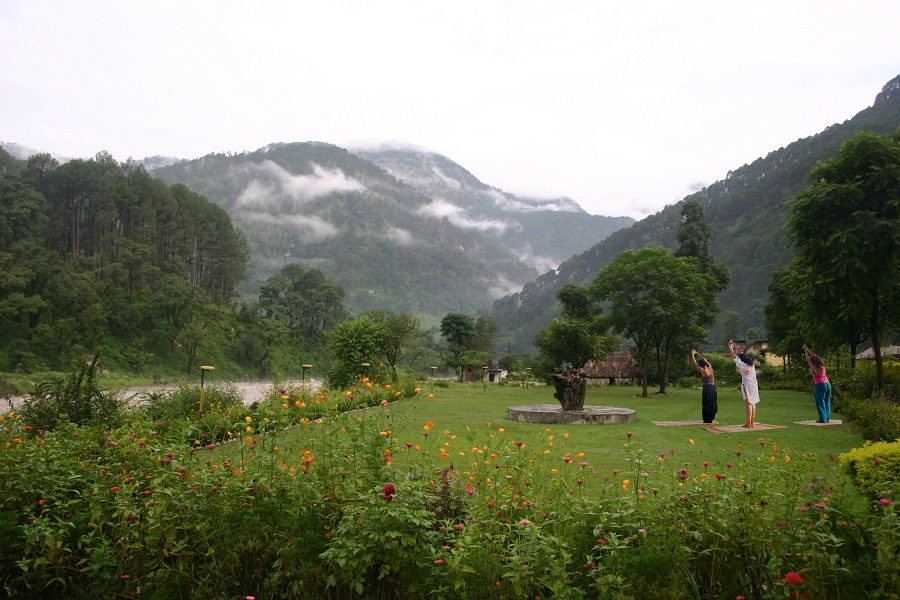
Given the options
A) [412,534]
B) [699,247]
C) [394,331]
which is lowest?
[412,534]

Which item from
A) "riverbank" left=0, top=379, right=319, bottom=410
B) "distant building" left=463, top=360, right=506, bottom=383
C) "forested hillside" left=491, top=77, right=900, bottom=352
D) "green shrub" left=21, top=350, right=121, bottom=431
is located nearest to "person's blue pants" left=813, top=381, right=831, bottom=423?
"riverbank" left=0, top=379, right=319, bottom=410

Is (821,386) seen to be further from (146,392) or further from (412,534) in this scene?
(146,392)

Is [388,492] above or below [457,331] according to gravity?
below

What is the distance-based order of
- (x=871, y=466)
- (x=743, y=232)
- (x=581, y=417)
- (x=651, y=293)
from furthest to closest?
(x=743, y=232) < (x=651, y=293) < (x=581, y=417) < (x=871, y=466)

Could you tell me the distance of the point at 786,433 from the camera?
1240 cm

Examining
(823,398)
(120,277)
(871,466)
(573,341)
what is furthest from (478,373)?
(871,466)

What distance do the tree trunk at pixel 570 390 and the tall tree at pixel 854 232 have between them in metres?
A: 7.44

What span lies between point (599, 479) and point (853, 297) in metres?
13.8

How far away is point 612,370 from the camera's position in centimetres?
5431

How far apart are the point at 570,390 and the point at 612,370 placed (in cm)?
3937

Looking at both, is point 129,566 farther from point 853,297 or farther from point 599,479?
point 853,297

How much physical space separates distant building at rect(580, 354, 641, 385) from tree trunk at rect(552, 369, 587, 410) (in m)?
36.4

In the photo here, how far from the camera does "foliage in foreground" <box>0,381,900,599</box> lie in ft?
11.8

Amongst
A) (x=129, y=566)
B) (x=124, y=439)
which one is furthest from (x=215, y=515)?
(x=124, y=439)
